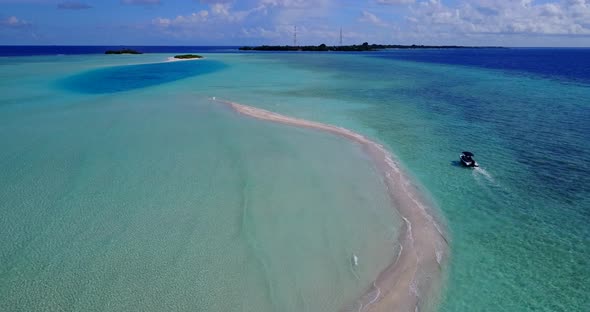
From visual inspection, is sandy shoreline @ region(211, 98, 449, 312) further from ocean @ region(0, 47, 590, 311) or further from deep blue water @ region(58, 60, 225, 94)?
deep blue water @ region(58, 60, 225, 94)

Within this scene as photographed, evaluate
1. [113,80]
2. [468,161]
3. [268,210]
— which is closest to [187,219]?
[268,210]

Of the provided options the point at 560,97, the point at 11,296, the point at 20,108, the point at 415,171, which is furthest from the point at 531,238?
the point at 20,108

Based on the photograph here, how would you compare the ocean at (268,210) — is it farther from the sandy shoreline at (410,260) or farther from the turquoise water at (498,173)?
the sandy shoreline at (410,260)

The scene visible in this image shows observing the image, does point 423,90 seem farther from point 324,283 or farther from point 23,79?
point 23,79

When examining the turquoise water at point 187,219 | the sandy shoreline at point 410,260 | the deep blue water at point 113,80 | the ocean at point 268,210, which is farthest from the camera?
the deep blue water at point 113,80

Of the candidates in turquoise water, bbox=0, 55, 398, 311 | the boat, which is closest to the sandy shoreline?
turquoise water, bbox=0, 55, 398, 311

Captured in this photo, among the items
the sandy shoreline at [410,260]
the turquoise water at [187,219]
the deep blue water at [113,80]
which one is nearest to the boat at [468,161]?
the sandy shoreline at [410,260]

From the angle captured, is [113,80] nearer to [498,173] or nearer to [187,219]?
[187,219]
